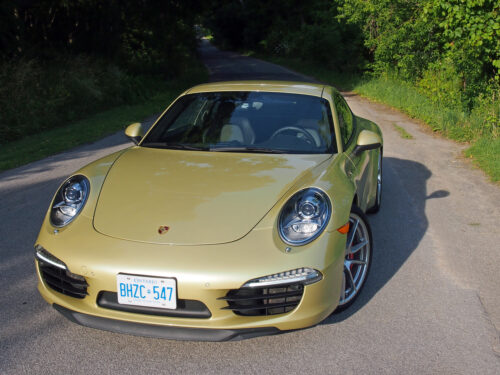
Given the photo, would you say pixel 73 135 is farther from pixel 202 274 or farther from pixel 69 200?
pixel 202 274

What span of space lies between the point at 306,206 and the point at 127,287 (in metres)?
1.13

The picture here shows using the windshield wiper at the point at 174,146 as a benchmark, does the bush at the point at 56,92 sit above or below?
below

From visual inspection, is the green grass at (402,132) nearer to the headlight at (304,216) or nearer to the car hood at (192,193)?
the car hood at (192,193)

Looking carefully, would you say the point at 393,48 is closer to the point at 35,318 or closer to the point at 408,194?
the point at 408,194

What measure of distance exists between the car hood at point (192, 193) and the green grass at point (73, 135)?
505 cm

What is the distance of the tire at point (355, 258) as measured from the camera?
11.3 feet

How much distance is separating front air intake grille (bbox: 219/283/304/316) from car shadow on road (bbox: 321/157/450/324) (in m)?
0.60

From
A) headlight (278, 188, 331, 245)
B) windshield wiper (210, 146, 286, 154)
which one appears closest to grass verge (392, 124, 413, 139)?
windshield wiper (210, 146, 286, 154)

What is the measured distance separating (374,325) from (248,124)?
1.83m

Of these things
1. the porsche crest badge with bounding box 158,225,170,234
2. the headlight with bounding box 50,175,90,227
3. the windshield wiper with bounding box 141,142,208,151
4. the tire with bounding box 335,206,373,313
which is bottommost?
the tire with bounding box 335,206,373,313

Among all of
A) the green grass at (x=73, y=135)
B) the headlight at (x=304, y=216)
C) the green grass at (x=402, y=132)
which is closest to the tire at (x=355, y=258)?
the headlight at (x=304, y=216)

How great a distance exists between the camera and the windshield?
4.07 m

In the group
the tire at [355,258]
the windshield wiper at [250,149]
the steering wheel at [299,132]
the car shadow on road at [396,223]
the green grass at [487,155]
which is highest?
the steering wheel at [299,132]

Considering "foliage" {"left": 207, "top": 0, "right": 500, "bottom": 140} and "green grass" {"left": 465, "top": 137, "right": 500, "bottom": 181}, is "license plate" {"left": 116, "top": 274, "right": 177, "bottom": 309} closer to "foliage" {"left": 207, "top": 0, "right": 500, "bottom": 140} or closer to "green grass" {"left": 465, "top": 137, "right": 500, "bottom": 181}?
"green grass" {"left": 465, "top": 137, "right": 500, "bottom": 181}
